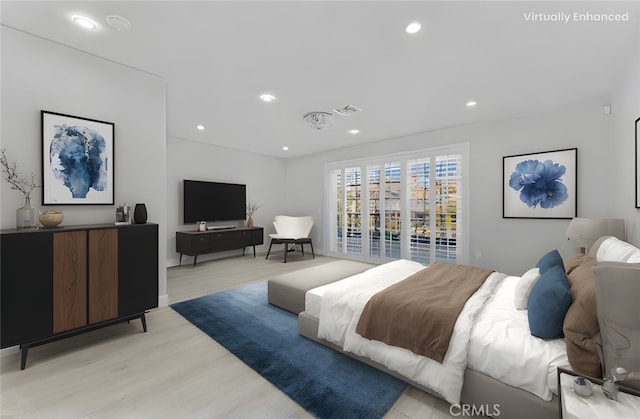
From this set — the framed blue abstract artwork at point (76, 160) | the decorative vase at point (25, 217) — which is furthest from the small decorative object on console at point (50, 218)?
the framed blue abstract artwork at point (76, 160)

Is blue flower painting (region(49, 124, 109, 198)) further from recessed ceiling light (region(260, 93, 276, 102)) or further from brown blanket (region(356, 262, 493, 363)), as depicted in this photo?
brown blanket (region(356, 262, 493, 363))

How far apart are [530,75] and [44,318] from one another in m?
4.89

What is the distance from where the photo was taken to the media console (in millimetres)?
5066

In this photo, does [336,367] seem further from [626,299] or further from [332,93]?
[332,93]

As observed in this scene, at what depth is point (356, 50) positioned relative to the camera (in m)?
2.33

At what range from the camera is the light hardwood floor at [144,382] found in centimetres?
163

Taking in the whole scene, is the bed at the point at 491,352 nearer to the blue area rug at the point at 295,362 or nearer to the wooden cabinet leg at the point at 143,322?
the blue area rug at the point at 295,362

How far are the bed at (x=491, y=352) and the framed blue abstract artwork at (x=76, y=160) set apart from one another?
2.51 metres

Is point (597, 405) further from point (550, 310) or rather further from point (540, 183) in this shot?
point (540, 183)

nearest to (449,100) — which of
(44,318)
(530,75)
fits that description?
(530,75)

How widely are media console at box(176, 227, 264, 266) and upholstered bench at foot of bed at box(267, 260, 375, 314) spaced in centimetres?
255

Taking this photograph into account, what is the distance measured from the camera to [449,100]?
338 cm

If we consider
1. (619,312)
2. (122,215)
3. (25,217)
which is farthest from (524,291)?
(25,217)

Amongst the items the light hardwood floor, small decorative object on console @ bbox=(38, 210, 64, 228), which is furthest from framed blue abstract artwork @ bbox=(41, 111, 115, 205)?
the light hardwood floor
